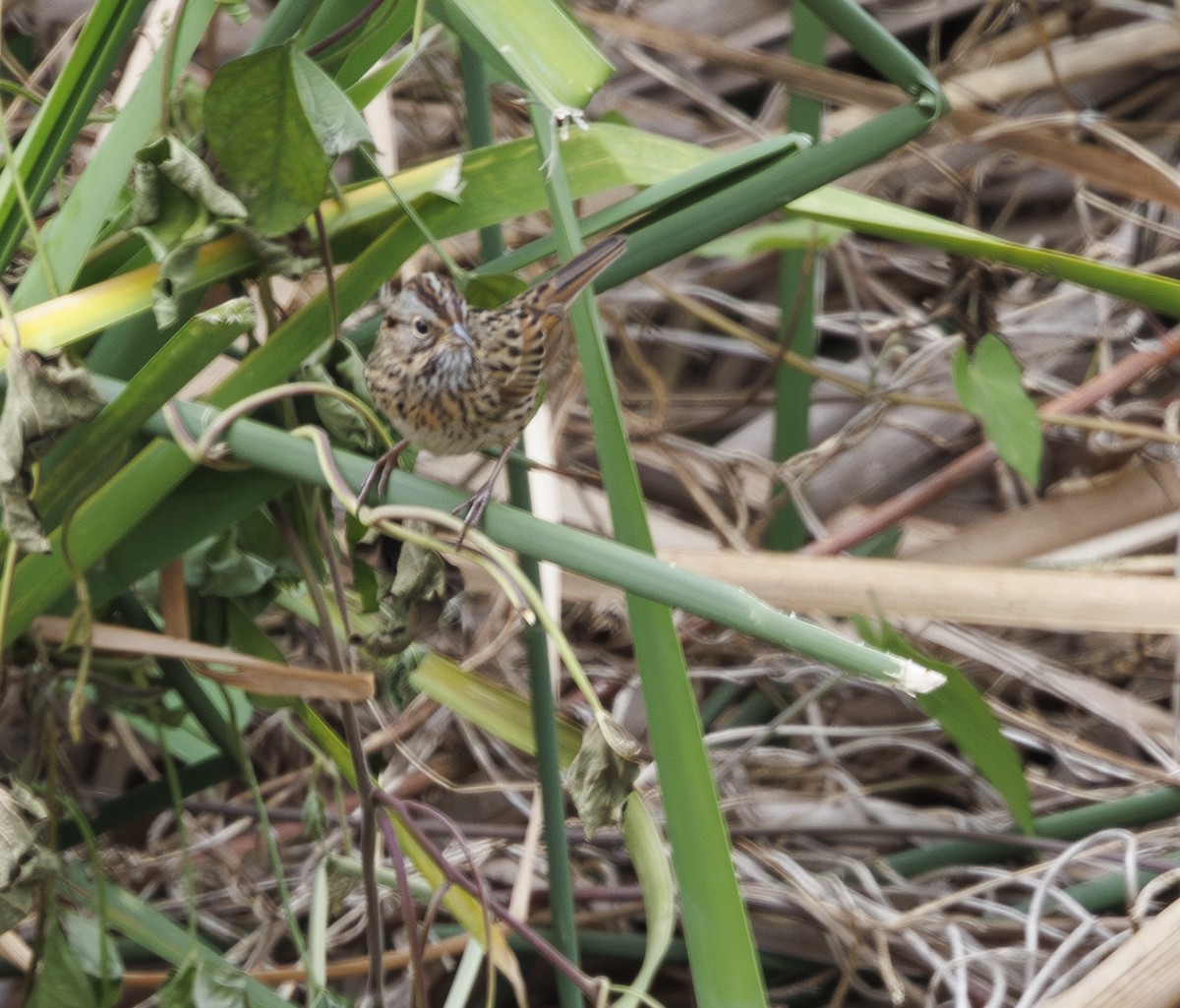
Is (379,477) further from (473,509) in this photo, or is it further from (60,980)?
(60,980)

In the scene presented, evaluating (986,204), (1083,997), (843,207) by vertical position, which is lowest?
(1083,997)

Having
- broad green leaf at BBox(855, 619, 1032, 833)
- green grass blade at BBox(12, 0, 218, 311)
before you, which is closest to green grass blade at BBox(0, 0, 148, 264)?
green grass blade at BBox(12, 0, 218, 311)

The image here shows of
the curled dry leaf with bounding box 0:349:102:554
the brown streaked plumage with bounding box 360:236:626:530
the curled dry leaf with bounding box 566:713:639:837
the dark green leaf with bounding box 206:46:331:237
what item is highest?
the dark green leaf with bounding box 206:46:331:237

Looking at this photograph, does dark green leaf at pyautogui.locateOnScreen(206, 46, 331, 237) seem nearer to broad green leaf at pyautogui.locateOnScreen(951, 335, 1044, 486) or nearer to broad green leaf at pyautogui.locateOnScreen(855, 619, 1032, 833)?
broad green leaf at pyautogui.locateOnScreen(855, 619, 1032, 833)

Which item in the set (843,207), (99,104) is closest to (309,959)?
(843,207)

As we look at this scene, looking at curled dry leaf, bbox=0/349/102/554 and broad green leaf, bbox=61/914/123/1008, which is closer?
curled dry leaf, bbox=0/349/102/554

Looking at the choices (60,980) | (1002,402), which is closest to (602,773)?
(60,980)

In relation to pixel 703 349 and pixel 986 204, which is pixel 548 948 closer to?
pixel 703 349
